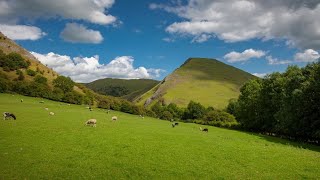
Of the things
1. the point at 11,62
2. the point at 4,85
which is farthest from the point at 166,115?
the point at 4,85

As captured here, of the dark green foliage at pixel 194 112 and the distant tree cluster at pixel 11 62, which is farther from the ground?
the distant tree cluster at pixel 11 62

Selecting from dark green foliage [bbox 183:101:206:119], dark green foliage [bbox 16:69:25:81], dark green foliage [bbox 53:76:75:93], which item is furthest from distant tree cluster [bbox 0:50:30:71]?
dark green foliage [bbox 183:101:206:119]

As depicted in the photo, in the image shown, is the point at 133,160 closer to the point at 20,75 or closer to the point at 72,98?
the point at 72,98

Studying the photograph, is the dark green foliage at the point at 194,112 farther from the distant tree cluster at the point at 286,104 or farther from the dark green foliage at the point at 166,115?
the distant tree cluster at the point at 286,104

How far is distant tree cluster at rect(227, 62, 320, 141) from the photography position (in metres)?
61.9

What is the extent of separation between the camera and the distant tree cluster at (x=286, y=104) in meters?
61.9

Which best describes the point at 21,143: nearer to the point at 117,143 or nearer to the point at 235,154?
the point at 117,143

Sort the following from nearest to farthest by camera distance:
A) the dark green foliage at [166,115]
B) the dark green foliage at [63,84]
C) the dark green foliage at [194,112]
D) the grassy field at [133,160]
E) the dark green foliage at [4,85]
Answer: the grassy field at [133,160] < the dark green foliage at [4,85] < the dark green foliage at [63,84] < the dark green foliage at [166,115] < the dark green foliage at [194,112]

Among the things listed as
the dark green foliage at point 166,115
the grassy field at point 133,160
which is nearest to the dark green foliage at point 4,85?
the dark green foliage at point 166,115

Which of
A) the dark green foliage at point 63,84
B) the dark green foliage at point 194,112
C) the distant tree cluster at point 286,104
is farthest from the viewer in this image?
the dark green foliage at point 194,112

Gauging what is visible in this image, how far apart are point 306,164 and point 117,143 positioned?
2036 cm

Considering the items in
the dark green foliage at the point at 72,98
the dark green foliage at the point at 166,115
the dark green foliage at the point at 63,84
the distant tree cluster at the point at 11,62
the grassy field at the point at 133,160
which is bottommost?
the grassy field at the point at 133,160

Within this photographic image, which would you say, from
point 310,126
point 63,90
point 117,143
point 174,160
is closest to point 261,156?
point 174,160

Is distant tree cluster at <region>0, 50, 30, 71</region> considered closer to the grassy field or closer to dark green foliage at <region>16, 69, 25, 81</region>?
dark green foliage at <region>16, 69, 25, 81</region>
